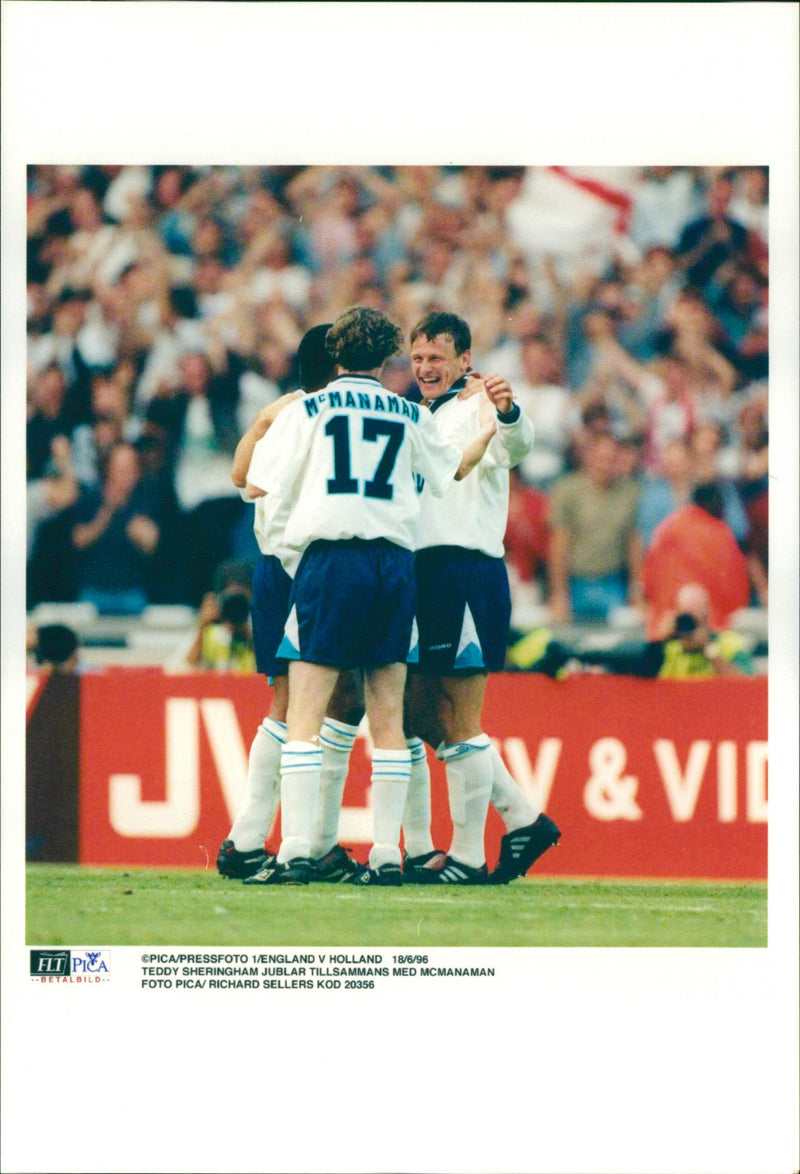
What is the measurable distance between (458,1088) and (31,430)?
2303 mm

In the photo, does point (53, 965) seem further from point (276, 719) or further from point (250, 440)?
point (250, 440)

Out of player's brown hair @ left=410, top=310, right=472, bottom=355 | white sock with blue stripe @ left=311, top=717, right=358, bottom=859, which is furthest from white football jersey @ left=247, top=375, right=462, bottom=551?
white sock with blue stripe @ left=311, top=717, right=358, bottom=859

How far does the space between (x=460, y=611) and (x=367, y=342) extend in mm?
840

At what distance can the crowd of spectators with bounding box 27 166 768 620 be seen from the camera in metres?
4.38

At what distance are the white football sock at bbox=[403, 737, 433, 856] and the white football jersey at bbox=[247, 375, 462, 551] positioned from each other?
64 cm

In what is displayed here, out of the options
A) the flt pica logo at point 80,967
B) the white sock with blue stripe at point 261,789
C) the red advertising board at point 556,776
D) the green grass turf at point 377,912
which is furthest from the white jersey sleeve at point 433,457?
the flt pica logo at point 80,967

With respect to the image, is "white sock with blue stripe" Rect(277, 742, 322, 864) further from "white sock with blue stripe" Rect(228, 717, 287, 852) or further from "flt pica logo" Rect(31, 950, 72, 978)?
"flt pica logo" Rect(31, 950, 72, 978)

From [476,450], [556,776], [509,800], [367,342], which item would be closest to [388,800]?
[509,800]

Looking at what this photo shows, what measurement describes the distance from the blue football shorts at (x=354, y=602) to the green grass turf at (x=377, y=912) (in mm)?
705

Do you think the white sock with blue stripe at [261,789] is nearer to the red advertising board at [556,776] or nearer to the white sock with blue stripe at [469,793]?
the red advertising board at [556,776]

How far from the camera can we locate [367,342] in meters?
4.20

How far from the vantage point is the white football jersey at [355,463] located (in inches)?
161

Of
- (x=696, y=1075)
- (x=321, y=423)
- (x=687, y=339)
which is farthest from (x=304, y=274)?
(x=696, y=1075)

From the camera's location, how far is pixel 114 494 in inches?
176
